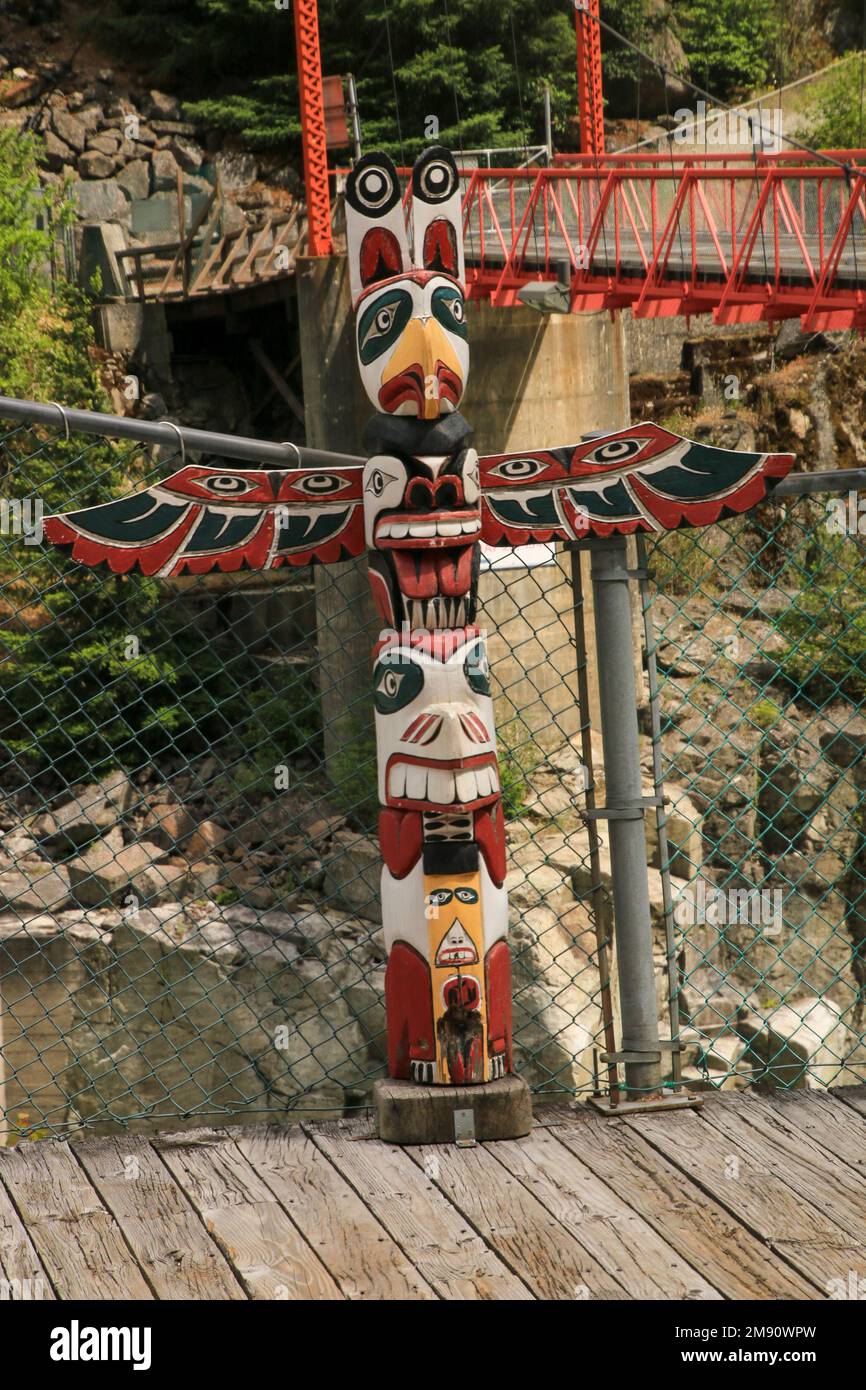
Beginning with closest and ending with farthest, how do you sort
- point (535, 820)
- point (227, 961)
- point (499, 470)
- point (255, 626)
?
point (499, 470) → point (227, 961) → point (535, 820) → point (255, 626)

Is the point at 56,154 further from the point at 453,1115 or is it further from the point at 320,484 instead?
the point at 453,1115

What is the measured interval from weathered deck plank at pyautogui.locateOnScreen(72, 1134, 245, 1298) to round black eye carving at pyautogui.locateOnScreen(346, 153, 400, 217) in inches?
89.1

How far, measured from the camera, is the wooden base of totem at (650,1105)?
3.29 m

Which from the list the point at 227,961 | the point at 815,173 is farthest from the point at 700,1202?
the point at 227,961

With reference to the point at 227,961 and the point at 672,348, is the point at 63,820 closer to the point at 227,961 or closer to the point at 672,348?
the point at 227,961

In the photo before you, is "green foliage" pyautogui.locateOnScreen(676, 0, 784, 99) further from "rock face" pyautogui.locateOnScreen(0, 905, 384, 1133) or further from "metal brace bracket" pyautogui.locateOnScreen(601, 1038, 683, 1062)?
"metal brace bracket" pyautogui.locateOnScreen(601, 1038, 683, 1062)

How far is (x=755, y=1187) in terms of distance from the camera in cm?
293

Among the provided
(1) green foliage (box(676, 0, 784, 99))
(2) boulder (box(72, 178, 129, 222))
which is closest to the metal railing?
(2) boulder (box(72, 178, 129, 222))

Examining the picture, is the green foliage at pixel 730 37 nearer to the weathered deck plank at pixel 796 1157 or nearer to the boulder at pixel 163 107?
the boulder at pixel 163 107

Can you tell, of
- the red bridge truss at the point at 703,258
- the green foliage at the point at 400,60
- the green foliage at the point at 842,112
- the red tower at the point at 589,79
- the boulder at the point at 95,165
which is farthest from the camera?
the boulder at the point at 95,165

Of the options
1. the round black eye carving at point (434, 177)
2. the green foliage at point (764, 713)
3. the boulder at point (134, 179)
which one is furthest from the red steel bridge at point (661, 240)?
the boulder at point (134, 179)

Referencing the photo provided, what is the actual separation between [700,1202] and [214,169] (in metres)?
21.2

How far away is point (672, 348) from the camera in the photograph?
17406mm

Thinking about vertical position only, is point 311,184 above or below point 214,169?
below
